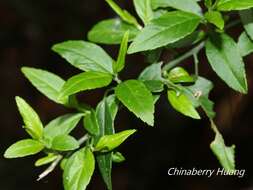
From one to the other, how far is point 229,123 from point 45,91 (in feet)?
6.73

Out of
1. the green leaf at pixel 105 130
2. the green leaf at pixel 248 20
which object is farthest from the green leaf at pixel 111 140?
the green leaf at pixel 248 20

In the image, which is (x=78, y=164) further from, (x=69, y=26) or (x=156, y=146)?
(x=69, y=26)

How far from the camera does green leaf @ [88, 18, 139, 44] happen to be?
123cm

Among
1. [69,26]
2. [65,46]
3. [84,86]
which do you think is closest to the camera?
[84,86]

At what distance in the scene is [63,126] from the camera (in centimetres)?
118

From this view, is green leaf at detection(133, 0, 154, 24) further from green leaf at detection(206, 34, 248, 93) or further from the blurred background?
the blurred background

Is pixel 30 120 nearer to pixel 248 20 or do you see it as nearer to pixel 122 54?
pixel 122 54

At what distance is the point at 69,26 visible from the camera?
3.67 metres

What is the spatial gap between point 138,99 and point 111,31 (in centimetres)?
35

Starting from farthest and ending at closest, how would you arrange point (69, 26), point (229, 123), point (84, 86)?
point (69, 26)
point (229, 123)
point (84, 86)

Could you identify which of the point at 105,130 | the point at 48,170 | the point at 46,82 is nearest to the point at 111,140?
the point at 105,130

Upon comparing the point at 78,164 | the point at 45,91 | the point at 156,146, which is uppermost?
the point at 45,91

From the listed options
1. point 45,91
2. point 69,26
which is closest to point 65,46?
point 45,91

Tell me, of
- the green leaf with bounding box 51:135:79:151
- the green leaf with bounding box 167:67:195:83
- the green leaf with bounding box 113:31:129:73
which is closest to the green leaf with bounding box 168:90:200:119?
the green leaf with bounding box 167:67:195:83
